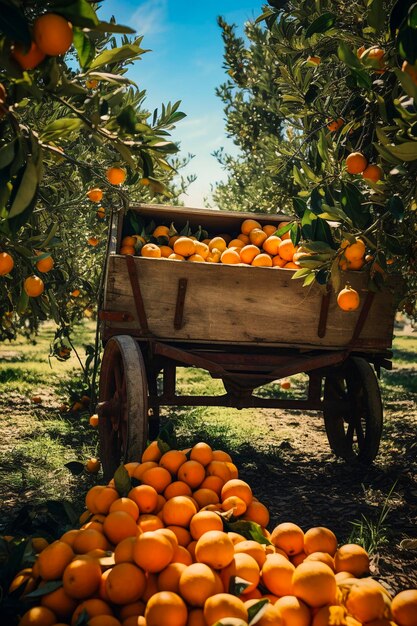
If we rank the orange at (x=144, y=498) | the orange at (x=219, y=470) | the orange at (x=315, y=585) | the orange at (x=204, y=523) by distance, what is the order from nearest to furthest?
the orange at (x=315, y=585), the orange at (x=204, y=523), the orange at (x=144, y=498), the orange at (x=219, y=470)

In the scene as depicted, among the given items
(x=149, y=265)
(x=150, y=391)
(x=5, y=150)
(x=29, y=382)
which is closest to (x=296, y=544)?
(x=5, y=150)

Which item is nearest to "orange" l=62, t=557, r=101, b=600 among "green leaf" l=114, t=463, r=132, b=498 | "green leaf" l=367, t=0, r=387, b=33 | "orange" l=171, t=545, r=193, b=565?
"orange" l=171, t=545, r=193, b=565

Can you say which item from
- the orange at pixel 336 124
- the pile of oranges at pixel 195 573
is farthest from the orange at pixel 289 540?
the orange at pixel 336 124

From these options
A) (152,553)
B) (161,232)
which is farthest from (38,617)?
(161,232)

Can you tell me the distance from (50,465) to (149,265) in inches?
64.1

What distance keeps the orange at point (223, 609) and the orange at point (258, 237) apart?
9.19 ft

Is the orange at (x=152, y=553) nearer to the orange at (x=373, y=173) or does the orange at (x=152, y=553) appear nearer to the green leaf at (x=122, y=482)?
the green leaf at (x=122, y=482)

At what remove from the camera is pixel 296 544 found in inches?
72.3

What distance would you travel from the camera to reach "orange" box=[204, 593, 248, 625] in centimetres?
140

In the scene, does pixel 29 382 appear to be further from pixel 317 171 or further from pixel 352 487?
pixel 317 171

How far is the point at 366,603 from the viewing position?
4.75ft

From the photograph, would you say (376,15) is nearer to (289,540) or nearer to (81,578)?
(289,540)

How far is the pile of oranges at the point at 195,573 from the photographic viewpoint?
145 cm

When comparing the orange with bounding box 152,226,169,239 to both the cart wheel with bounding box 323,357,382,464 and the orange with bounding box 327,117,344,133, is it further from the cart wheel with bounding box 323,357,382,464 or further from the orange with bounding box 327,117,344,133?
the cart wheel with bounding box 323,357,382,464
